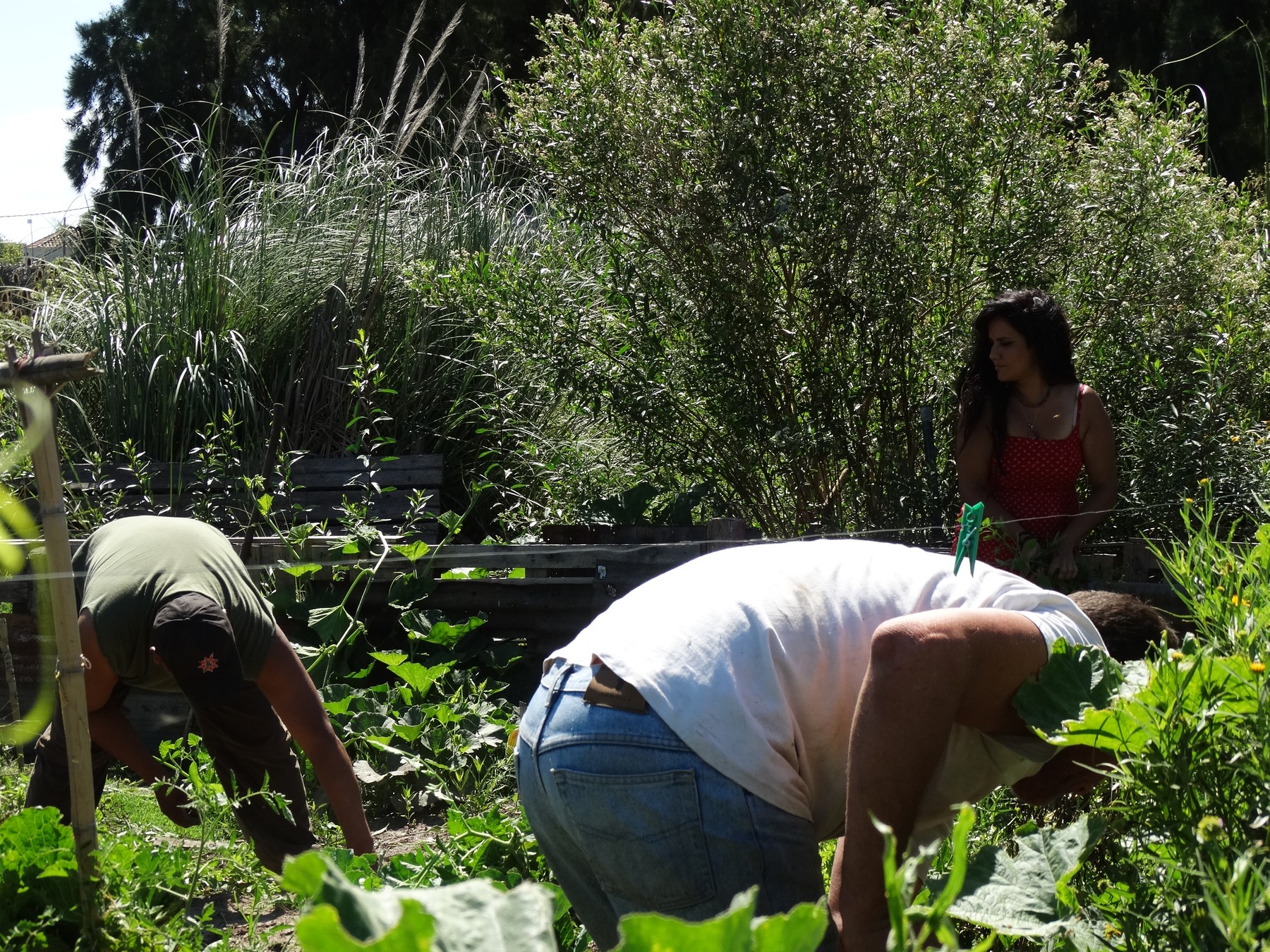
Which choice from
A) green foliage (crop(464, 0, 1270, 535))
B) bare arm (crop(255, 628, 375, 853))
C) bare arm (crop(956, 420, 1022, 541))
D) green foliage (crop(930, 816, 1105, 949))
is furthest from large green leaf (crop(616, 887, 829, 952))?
green foliage (crop(464, 0, 1270, 535))

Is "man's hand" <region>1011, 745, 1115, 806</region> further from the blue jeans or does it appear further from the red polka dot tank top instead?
the red polka dot tank top

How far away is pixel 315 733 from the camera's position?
3.31 metres

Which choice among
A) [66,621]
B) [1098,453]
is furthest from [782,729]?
[1098,453]

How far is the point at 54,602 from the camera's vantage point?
220 cm

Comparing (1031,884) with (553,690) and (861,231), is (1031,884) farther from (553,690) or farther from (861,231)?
(861,231)

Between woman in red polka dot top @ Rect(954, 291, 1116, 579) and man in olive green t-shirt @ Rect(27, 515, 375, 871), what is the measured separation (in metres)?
2.25

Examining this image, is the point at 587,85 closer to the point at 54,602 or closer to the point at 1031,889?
the point at 54,602

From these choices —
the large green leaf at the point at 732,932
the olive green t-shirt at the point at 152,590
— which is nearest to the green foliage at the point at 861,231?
the olive green t-shirt at the point at 152,590

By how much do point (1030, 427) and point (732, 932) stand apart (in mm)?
3622

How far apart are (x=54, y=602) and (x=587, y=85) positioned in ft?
11.8

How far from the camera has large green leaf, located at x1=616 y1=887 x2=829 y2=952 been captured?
0.85m

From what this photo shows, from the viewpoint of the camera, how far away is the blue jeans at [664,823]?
5.69ft

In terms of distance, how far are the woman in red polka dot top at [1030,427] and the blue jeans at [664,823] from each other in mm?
2538

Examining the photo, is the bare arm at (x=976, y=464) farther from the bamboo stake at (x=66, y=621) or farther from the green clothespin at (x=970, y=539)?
the bamboo stake at (x=66, y=621)
